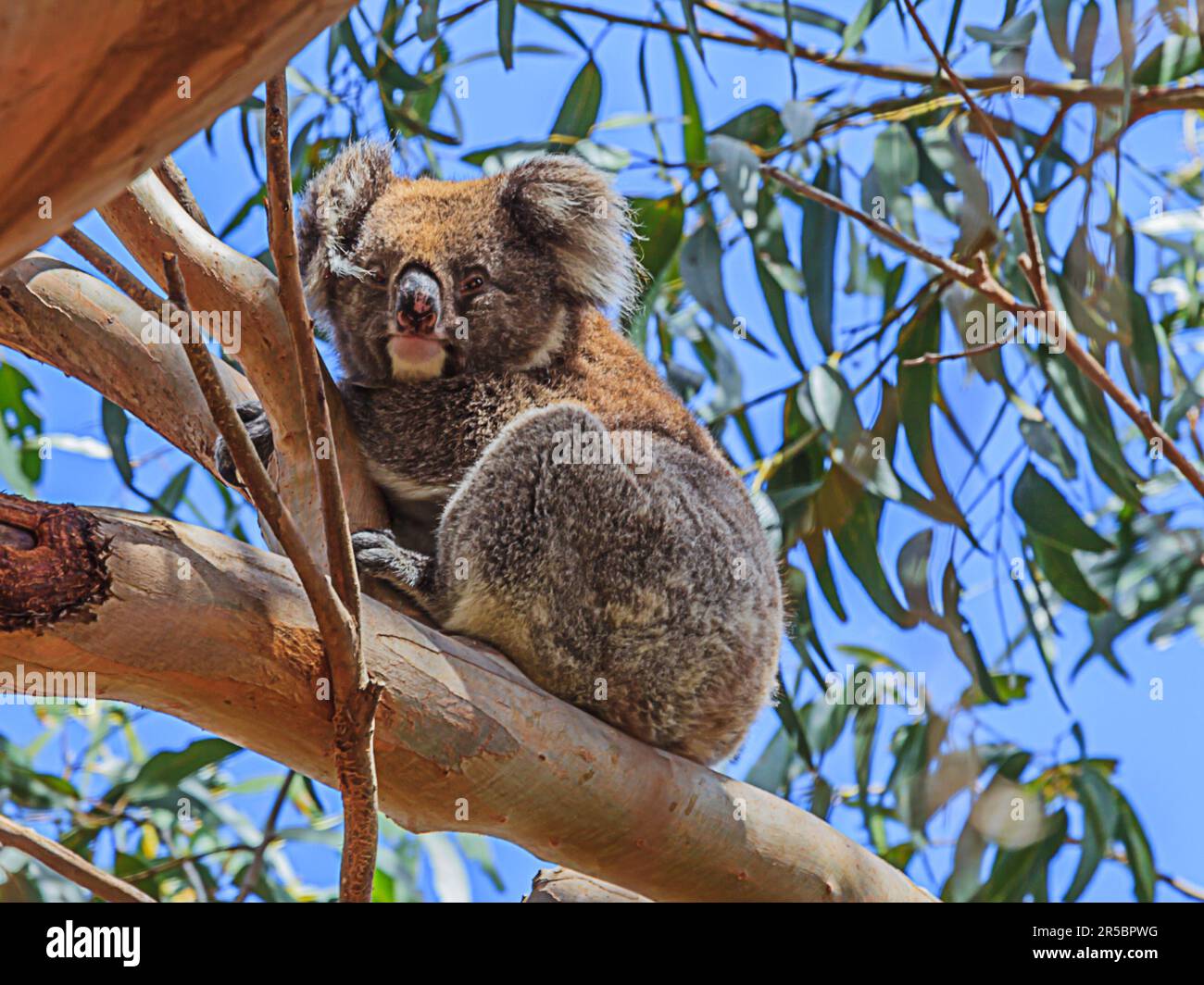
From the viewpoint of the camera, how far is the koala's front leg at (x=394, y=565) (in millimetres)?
1823

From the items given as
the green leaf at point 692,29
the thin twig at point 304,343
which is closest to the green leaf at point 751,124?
the green leaf at point 692,29

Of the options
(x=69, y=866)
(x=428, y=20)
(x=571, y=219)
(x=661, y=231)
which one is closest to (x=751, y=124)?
(x=661, y=231)

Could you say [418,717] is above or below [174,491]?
below

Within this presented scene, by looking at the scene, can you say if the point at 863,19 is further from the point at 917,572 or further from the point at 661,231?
the point at 917,572

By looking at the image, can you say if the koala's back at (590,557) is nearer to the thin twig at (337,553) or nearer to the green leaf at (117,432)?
the thin twig at (337,553)

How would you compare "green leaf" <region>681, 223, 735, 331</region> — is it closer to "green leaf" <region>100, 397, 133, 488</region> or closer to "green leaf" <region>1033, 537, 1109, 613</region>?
"green leaf" <region>1033, 537, 1109, 613</region>

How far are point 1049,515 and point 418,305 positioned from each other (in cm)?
155

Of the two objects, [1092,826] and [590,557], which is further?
[1092,826]

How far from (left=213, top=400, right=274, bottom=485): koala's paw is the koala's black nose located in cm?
30

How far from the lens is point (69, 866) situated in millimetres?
1579

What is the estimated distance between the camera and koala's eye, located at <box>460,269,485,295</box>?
2.28m

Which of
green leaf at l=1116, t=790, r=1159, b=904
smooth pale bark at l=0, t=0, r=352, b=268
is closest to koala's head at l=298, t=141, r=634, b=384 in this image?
smooth pale bark at l=0, t=0, r=352, b=268

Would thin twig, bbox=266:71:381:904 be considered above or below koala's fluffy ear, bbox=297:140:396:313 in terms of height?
below
